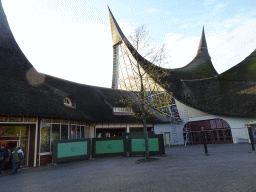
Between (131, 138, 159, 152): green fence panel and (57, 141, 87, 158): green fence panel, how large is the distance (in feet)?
12.9

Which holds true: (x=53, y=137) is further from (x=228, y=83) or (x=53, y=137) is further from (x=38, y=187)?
(x=228, y=83)

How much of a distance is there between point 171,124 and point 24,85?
18683 millimetres

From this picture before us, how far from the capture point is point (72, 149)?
523 inches

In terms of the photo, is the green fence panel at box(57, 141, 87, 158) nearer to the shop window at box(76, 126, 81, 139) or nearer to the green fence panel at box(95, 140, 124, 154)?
the green fence panel at box(95, 140, 124, 154)

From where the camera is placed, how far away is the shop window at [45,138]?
500 inches

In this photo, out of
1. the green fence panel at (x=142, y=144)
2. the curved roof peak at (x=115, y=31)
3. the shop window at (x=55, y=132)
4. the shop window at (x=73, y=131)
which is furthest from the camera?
the curved roof peak at (x=115, y=31)

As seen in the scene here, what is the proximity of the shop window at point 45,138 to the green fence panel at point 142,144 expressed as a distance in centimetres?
647

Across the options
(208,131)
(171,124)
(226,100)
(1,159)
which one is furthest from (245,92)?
(1,159)

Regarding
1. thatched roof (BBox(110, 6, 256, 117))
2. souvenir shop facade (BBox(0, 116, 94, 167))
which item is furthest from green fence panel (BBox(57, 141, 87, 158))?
thatched roof (BBox(110, 6, 256, 117))

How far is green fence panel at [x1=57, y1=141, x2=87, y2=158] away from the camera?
1265 centimetres

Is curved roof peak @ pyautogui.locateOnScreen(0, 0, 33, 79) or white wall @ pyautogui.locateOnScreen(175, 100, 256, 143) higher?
curved roof peak @ pyautogui.locateOnScreen(0, 0, 33, 79)

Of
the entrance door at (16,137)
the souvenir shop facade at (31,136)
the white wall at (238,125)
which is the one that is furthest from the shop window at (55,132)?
the white wall at (238,125)

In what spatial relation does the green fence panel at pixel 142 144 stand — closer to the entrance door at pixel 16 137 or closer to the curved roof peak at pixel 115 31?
the entrance door at pixel 16 137

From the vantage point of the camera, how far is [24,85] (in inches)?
527
